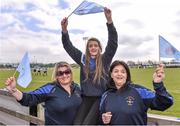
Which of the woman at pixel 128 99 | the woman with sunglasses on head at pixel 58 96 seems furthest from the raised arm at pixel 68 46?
the woman at pixel 128 99

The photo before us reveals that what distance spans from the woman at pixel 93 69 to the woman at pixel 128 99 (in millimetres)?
738

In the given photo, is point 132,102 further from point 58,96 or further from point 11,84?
point 11,84

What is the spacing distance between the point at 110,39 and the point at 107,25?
19cm

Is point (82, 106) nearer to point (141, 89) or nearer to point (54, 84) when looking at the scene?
point (54, 84)

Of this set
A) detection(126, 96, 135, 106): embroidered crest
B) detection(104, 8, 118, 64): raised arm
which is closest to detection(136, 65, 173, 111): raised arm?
detection(126, 96, 135, 106): embroidered crest

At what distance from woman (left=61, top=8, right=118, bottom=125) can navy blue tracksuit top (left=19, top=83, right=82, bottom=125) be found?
25 centimetres

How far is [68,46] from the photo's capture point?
250 inches

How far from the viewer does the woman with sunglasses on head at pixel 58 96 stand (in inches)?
198

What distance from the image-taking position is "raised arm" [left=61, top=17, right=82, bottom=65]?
614 cm

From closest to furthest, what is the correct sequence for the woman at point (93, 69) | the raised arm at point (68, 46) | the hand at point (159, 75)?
the hand at point (159, 75) → the woman at point (93, 69) → the raised arm at point (68, 46)

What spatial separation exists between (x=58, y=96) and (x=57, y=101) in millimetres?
60

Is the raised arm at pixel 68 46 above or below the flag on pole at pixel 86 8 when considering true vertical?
below

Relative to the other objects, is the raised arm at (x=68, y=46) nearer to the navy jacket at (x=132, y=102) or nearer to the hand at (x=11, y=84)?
the hand at (x=11, y=84)

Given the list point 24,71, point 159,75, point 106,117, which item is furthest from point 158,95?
point 24,71
